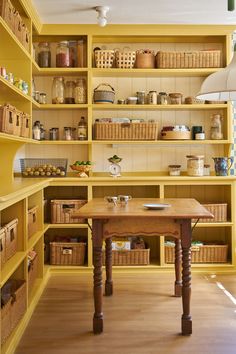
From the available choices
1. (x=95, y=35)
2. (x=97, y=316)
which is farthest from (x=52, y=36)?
(x=97, y=316)

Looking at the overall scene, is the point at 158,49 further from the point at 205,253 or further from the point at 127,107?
the point at 205,253

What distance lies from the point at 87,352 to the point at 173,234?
0.89m

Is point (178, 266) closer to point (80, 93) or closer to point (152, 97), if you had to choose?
point (152, 97)

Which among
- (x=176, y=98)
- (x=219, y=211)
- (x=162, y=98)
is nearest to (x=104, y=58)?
(x=162, y=98)

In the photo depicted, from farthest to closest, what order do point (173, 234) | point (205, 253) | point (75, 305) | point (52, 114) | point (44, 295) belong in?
point (52, 114) → point (205, 253) → point (44, 295) → point (75, 305) → point (173, 234)

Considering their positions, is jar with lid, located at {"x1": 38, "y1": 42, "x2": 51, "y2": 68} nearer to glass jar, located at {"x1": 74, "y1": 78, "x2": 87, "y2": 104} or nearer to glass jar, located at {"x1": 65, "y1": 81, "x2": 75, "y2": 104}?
glass jar, located at {"x1": 65, "y1": 81, "x2": 75, "y2": 104}

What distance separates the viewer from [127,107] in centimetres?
443

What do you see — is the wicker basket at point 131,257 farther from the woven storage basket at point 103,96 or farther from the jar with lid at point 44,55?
the jar with lid at point 44,55

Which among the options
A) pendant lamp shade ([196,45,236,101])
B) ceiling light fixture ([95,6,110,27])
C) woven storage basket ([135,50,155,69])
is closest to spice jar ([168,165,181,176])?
woven storage basket ([135,50,155,69])

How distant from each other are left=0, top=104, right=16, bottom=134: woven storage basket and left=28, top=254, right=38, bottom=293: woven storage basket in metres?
1.11

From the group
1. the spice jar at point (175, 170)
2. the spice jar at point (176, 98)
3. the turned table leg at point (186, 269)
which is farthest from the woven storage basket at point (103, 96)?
the turned table leg at point (186, 269)

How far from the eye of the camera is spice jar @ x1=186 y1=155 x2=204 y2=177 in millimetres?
4358

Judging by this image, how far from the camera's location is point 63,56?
14.6ft

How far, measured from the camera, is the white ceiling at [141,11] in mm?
3752
